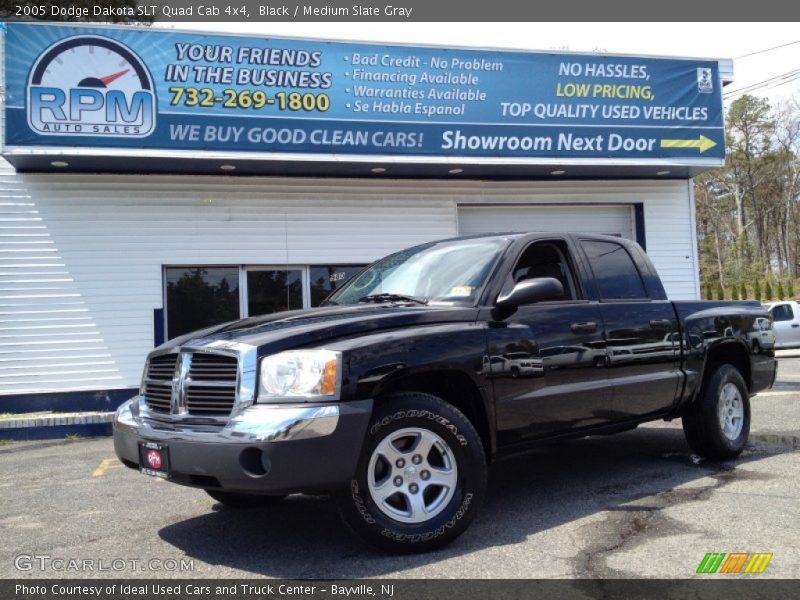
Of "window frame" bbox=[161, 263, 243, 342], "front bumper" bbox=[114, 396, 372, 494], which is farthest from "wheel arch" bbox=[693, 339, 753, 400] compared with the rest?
"window frame" bbox=[161, 263, 243, 342]

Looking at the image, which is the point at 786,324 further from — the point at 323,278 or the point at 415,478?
the point at 415,478

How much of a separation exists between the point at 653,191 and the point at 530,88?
11.0 feet

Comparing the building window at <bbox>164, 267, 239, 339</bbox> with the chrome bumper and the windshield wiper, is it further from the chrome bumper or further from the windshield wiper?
the chrome bumper

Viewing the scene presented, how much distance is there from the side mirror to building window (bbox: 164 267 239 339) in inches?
315

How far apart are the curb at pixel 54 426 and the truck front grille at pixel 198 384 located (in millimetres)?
6055

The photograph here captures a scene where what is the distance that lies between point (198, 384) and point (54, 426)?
693 centimetres

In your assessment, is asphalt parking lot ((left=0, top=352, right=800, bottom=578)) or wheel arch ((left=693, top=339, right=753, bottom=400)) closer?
asphalt parking lot ((left=0, top=352, right=800, bottom=578))

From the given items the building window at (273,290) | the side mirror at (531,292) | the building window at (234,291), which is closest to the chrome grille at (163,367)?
the side mirror at (531,292)

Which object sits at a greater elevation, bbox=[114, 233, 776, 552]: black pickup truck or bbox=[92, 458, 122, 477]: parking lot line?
bbox=[114, 233, 776, 552]: black pickup truck

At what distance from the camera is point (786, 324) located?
68.2 feet

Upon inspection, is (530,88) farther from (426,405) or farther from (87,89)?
(426,405)

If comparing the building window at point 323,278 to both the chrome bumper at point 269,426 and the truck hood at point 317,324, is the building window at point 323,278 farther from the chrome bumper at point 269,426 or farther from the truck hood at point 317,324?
the chrome bumper at point 269,426

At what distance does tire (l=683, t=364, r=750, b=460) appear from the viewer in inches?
234

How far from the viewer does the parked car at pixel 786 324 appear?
67.8ft
